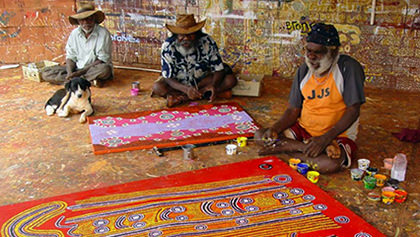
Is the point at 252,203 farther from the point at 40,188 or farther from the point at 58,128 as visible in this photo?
the point at 58,128

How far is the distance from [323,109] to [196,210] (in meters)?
1.48

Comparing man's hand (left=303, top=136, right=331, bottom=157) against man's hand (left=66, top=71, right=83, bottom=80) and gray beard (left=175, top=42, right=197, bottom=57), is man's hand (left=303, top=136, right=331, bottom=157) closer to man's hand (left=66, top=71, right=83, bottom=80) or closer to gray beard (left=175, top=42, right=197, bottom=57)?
gray beard (left=175, top=42, right=197, bottom=57)

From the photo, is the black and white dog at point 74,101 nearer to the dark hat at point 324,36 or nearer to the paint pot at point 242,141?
the paint pot at point 242,141

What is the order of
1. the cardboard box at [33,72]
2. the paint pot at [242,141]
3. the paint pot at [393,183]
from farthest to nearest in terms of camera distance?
the cardboard box at [33,72] → the paint pot at [242,141] → the paint pot at [393,183]

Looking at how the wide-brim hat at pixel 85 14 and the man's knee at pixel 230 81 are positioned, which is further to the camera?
the wide-brim hat at pixel 85 14

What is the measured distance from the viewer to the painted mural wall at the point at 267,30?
5.41 meters

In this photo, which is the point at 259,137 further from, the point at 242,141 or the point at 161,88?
the point at 161,88

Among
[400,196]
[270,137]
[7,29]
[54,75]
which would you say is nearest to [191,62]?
[270,137]

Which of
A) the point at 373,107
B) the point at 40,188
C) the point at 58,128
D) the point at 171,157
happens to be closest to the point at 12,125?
the point at 58,128

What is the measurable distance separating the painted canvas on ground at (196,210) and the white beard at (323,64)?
0.89 meters

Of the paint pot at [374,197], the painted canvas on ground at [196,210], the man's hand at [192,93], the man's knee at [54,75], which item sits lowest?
the painted canvas on ground at [196,210]

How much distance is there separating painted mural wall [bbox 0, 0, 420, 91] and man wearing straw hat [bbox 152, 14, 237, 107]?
1.12m

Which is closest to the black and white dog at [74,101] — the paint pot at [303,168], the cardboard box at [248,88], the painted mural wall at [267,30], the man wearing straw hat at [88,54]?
the man wearing straw hat at [88,54]

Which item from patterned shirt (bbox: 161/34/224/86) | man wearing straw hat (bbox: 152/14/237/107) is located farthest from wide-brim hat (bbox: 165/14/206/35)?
patterned shirt (bbox: 161/34/224/86)
